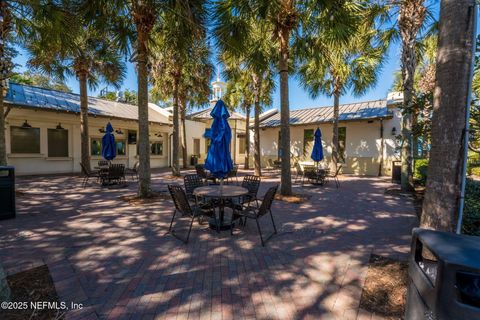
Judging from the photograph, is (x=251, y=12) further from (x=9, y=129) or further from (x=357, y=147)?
(x=9, y=129)

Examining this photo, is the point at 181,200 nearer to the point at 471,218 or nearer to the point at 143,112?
the point at 143,112

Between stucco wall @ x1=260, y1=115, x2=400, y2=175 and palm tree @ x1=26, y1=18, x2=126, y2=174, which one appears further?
stucco wall @ x1=260, y1=115, x2=400, y2=175

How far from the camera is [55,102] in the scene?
44.1 feet

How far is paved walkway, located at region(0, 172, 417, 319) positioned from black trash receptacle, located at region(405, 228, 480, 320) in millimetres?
1234

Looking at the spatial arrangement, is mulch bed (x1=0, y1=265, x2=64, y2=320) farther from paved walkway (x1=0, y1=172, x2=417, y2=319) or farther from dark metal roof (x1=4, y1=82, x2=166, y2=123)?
dark metal roof (x1=4, y1=82, x2=166, y2=123)

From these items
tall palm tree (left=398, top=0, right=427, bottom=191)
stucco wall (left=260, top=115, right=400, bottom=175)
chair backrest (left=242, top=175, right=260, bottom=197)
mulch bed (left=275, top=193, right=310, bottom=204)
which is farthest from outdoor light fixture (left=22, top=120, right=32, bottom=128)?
tall palm tree (left=398, top=0, right=427, bottom=191)

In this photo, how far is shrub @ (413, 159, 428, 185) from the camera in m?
10.2

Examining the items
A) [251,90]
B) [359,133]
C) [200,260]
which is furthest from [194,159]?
[200,260]

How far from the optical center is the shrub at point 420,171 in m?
10.2

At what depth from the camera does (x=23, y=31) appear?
7.64m

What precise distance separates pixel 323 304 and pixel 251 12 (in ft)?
23.0

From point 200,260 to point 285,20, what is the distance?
7381mm

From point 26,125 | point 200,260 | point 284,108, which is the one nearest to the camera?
point 200,260

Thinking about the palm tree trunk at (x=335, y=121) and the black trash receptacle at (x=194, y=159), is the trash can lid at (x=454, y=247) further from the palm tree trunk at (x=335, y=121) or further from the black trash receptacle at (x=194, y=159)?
the black trash receptacle at (x=194, y=159)
